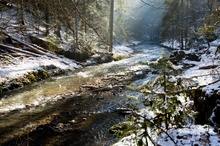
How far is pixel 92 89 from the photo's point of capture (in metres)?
11.9

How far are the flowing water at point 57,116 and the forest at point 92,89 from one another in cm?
3

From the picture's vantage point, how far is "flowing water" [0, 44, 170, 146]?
7429mm

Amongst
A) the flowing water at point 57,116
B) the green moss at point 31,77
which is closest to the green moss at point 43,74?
the green moss at point 31,77

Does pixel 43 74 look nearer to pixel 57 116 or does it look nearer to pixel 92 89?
pixel 92 89

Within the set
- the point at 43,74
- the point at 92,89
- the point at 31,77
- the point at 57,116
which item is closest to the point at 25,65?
the point at 43,74

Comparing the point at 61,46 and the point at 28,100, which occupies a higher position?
the point at 61,46

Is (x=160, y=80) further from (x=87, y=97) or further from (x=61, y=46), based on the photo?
(x=61, y=46)

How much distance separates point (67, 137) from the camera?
754 centimetres

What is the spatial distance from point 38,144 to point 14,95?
231 inches

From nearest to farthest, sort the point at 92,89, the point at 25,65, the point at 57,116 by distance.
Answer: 1. the point at 57,116
2. the point at 92,89
3. the point at 25,65

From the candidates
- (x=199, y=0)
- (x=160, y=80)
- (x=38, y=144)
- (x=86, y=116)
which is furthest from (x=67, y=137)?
(x=199, y=0)

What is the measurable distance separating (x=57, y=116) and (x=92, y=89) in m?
2.93

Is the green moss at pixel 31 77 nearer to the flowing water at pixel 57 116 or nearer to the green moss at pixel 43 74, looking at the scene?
the green moss at pixel 43 74

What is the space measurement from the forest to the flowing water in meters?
0.03
